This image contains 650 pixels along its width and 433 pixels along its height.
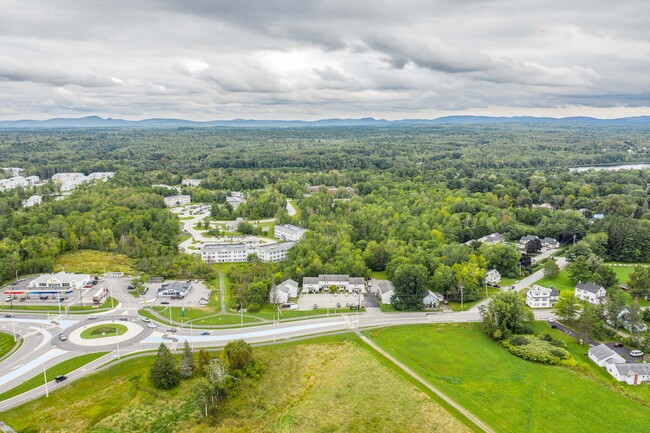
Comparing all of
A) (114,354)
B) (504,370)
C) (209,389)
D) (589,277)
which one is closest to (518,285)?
(589,277)

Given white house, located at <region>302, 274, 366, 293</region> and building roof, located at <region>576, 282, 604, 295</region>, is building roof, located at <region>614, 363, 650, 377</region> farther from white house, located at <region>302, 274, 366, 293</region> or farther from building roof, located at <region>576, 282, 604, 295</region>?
white house, located at <region>302, 274, 366, 293</region>

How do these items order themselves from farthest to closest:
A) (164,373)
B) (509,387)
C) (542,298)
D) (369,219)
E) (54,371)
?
(369,219) → (542,298) → (54,371) → (509,387) → (164,373)

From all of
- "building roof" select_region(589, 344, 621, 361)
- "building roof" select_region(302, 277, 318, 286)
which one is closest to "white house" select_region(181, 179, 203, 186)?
"building roof" select_region(302, 277, 318, 286)

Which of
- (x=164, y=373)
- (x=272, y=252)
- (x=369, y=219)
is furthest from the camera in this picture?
(x=369, y=219)

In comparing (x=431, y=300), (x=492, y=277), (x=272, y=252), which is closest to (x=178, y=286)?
(x=272, y=252)

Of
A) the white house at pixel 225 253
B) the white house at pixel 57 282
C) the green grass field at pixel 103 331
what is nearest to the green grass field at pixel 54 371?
the green grass field at pixel 103 331

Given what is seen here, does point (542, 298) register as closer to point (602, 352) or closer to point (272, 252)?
point (602, 352)

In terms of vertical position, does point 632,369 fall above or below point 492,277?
below
